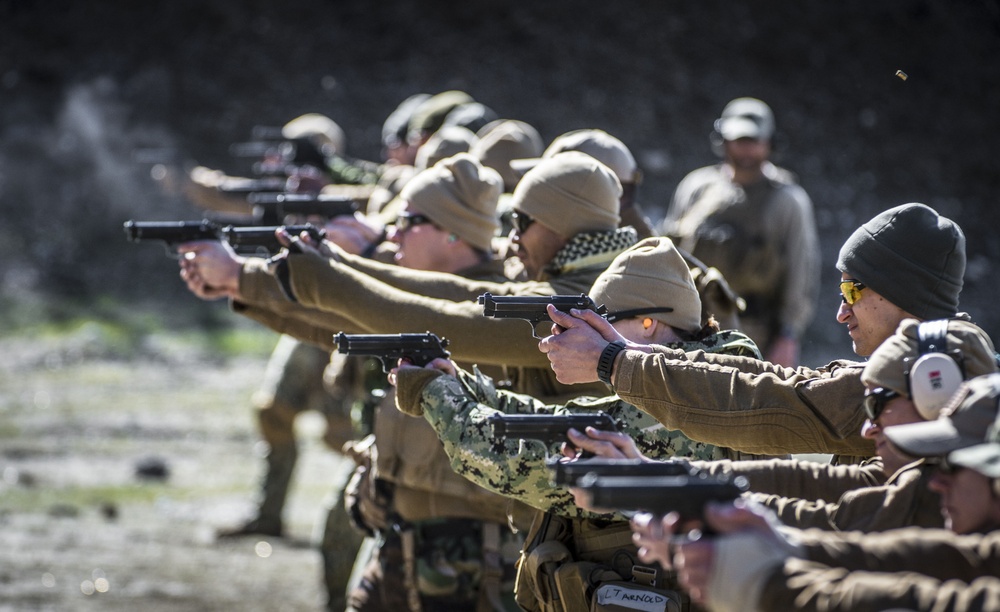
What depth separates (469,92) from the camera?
18422 mm

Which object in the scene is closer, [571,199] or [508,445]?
[508,445]

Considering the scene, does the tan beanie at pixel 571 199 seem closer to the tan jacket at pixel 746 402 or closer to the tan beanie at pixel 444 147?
the tan jacket at pixel 746 402

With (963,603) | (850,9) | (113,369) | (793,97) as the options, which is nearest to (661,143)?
(793,97)

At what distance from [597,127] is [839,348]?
486 cm

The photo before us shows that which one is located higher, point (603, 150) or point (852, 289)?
point (603, 150)

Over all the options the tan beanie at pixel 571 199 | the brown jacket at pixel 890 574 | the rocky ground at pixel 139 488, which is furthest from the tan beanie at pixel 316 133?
the brown jacket at pixel 890 574

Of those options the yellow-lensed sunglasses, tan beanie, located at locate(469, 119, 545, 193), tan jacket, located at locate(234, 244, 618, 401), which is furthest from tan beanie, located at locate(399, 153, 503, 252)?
the yellow-lensed sunglasses

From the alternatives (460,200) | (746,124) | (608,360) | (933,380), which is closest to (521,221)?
(460,200)

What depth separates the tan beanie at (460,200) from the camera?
17.9 ft

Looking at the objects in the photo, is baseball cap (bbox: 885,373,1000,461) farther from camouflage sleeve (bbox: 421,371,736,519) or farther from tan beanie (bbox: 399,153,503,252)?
tan beanie (bbox: 399,153,503,252)

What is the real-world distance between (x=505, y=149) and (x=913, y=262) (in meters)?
3.29

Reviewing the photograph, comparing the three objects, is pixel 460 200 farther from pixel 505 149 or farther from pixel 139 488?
pixel 139 488

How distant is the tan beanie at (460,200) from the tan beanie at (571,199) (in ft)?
1.84

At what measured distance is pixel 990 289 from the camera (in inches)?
609
